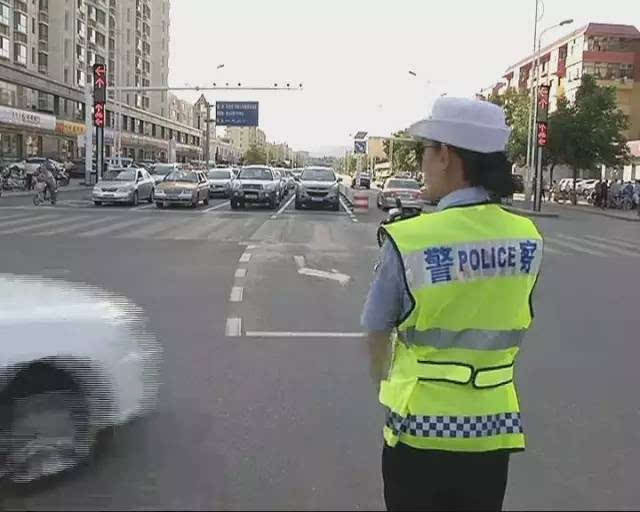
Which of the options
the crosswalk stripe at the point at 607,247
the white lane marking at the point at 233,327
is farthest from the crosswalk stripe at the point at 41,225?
the crosswalk stripe at the point at 607,247

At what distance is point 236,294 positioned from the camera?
1005 centimetres

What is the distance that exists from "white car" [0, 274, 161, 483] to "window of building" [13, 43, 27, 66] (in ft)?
217

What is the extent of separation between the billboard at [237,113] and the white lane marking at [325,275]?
179 ft

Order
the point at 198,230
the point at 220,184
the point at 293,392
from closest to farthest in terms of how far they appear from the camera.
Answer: the point at 293,392
the point at 198,230
the point at 220,184

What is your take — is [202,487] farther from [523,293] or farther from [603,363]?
[603,363]

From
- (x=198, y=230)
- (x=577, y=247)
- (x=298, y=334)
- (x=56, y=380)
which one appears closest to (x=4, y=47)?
(x=198, y=230)

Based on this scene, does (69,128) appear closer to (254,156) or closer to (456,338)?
(456,338)

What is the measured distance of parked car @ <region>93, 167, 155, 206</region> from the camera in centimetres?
2961

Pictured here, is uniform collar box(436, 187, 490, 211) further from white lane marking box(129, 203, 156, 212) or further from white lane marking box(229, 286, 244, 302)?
white lane marking box(129, 203, 156, 212)

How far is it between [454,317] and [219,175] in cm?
3937

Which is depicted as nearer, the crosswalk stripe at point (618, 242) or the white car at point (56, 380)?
the white car at point (56, 380)

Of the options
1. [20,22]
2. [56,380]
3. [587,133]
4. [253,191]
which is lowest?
[56,380]

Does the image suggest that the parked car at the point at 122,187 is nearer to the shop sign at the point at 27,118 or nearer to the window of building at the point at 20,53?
the shop sign at the point at 27,118

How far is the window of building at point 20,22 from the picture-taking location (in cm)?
6544
